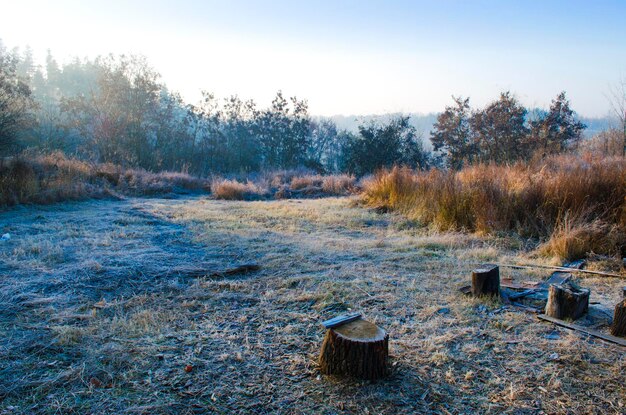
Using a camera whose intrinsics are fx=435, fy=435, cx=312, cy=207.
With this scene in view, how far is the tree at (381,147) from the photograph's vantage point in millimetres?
18703

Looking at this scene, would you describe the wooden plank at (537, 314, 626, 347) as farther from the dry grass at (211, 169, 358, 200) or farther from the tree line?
the tree line

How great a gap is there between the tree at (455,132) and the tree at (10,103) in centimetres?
1524

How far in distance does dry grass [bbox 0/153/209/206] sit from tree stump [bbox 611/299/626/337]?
27.9 feet

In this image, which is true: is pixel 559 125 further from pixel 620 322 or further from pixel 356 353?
pixel 356 353

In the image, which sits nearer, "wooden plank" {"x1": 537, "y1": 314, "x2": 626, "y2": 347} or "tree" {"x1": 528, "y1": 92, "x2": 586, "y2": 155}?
"wooden plank" {"x1": 537, "y1": 314, "x2": 626, "y2": 347}

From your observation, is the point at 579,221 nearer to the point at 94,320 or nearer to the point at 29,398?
the point at 94,320

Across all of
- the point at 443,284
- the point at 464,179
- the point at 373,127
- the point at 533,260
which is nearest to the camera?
the point at 443,284

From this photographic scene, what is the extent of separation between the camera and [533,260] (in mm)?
4625

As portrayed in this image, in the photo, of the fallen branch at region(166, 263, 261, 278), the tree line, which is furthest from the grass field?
the tree line

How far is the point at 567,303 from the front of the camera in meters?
3.02

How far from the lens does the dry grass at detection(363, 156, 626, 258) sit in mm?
4781

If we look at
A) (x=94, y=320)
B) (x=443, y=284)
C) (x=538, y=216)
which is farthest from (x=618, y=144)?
(x=94, y=320)

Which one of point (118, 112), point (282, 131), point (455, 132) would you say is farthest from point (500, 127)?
point (118, 112)

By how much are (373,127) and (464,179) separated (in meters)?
12.5
